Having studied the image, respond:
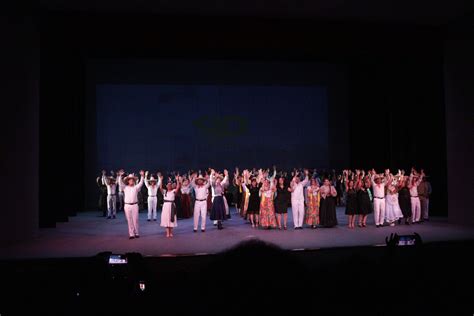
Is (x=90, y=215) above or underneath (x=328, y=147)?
underneath

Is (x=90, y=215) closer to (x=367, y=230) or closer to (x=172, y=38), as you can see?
(x=172, y=38)

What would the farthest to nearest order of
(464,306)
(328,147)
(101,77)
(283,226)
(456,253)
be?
(328,147) < (101,77) < (283,226) < (456,253) < (464,306)

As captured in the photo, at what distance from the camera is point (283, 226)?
11211 millimetres

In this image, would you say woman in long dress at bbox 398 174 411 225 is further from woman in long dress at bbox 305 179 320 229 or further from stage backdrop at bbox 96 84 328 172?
stage backdrop at bbox 96 84 328 172

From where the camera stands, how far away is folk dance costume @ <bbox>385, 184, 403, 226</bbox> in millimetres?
11141

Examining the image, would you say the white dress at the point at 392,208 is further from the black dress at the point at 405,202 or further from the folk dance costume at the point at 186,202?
the folk dance costume at the point at 186,202

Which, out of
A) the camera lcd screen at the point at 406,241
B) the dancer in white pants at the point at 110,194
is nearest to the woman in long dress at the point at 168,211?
the dancer in white pants at the point at 110,194

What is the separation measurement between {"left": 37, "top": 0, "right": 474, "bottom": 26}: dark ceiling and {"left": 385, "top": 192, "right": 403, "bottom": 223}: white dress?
4.56 meters

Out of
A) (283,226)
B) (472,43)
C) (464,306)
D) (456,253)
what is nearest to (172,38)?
(283,226)

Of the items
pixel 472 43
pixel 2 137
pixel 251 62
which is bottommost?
pixel 2 137

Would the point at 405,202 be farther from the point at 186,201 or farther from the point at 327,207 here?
the point at 186,201

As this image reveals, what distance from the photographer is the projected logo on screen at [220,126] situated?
A: 18141 millimetres

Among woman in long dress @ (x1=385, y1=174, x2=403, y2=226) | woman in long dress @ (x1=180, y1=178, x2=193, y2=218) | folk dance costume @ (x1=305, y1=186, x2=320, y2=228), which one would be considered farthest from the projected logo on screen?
woman in long dress @ (x1=385, y1=174, x2=403, y2=226)

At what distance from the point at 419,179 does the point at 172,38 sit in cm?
760
